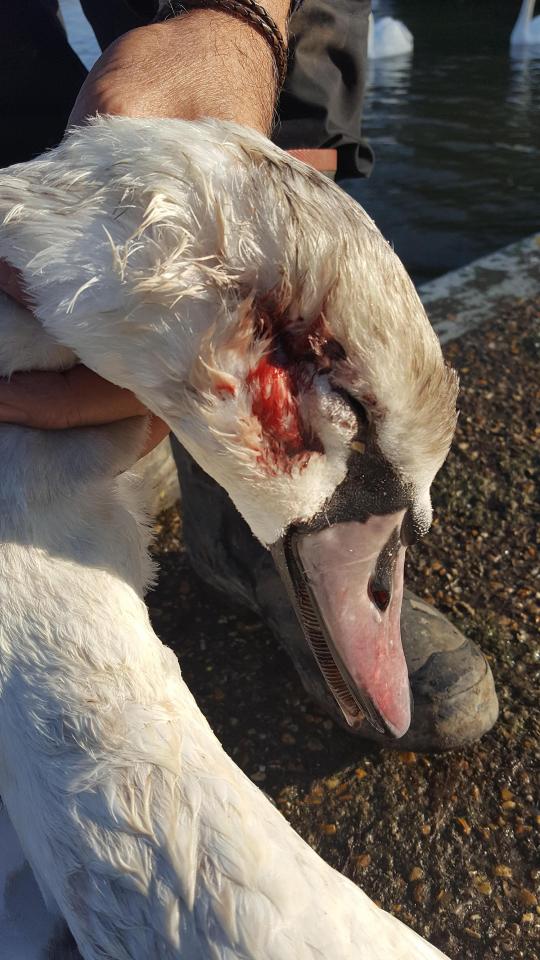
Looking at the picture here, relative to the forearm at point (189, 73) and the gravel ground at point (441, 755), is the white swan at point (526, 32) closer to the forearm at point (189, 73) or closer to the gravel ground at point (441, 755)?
the gravel ground at point (441, 755)

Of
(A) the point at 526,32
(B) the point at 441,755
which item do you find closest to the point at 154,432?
(B) the point at 441,755

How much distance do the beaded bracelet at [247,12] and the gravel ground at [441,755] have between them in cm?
170

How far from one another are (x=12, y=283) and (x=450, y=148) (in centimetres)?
895

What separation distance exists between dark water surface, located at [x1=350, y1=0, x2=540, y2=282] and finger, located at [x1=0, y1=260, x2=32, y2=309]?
5.71 meters

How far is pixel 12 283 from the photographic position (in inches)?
50.7

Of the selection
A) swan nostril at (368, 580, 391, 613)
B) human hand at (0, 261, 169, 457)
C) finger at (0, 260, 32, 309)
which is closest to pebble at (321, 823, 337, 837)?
swan nostril at (368, 580, 391, 613)

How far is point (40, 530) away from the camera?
137cm

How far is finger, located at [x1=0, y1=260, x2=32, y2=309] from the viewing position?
1.26m

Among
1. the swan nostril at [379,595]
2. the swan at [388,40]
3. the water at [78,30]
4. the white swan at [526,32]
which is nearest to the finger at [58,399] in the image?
the swan nostril at [379,595]

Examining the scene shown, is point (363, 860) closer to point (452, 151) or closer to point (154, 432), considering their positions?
point (154, 432)

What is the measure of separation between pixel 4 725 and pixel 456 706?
1.37 m

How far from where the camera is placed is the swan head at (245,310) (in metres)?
1.17

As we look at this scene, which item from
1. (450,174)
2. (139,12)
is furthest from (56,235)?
(450,174)

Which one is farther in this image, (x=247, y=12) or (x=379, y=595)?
(x=247, y=12)
